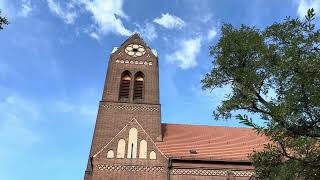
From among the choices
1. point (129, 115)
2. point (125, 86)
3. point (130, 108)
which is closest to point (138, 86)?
point (125, 86)

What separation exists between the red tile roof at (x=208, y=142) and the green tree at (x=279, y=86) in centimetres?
958

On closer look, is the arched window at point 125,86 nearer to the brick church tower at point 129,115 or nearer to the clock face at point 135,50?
the brick church tower at point 129,115

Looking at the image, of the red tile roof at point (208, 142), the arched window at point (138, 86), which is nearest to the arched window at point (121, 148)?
the red tile roof at point (208, 142)

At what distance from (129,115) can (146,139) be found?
316 centimetres

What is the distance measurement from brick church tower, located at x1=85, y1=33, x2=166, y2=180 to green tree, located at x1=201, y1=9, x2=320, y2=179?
30.0 ft

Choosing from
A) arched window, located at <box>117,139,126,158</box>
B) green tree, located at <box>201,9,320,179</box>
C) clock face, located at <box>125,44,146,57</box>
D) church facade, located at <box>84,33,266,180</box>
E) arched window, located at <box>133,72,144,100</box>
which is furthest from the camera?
clock face, located at <box>125,44,146,57</box>

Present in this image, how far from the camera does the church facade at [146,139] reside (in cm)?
2084

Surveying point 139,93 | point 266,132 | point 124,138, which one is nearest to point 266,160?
point 266,132

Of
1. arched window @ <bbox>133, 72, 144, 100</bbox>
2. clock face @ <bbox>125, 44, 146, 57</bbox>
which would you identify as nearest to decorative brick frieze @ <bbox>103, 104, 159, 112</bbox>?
arched window @ <bbox>133, 72, 144, 100</bbox>

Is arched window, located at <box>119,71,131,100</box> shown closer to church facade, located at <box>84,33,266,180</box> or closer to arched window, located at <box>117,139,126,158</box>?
church facade, located at <box>84,33,266,180</box>

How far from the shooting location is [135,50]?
2883 cm

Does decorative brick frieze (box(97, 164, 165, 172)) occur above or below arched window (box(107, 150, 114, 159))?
below

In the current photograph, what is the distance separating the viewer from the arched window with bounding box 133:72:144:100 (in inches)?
1033

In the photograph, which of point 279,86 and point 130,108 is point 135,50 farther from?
point 279,86
